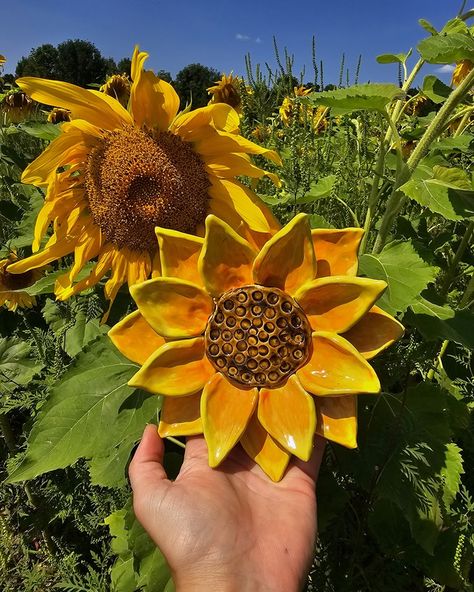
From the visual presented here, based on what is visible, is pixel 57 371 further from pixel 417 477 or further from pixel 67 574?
pixel 417 477

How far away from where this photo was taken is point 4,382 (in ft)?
7.04

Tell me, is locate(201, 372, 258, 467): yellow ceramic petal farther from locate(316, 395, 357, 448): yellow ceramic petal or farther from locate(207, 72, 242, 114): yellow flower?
locate(207, 72, 242, 114): yellow flower

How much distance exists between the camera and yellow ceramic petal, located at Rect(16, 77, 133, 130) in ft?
4.00

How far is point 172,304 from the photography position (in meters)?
1.01

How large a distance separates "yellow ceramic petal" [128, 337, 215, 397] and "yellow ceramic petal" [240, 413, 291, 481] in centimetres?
14

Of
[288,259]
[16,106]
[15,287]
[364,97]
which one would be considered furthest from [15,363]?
[16,106]

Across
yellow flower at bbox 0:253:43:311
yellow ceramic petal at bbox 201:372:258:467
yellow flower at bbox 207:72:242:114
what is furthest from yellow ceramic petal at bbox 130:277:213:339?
yellow flower at bbox 207:72:242:114

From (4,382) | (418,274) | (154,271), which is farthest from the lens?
(4,382)

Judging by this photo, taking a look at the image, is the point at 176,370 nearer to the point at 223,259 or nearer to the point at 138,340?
the point at 138,340

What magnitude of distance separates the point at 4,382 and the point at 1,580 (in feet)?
2.82

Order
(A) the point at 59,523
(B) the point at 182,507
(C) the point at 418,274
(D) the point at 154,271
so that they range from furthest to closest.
Answer: 1. (A) the point at 59,523
2. (D) the point at 154,271
3. (C) the point at 418,274
4. (B) the point at 182,507

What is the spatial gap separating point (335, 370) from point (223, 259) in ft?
0.97

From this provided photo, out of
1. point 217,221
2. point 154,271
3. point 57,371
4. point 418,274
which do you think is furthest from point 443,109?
point 57,371

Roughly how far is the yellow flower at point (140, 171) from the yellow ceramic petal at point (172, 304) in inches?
11.0
